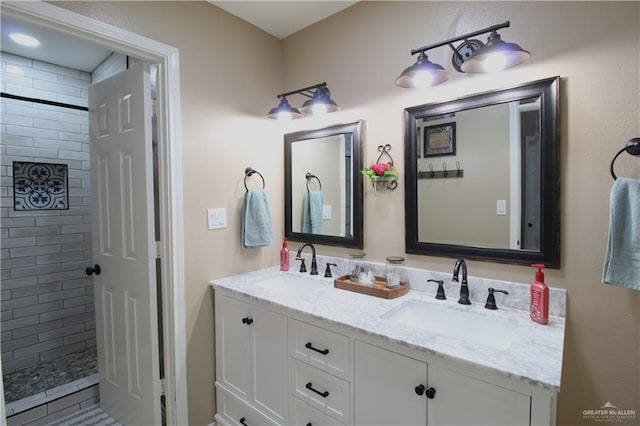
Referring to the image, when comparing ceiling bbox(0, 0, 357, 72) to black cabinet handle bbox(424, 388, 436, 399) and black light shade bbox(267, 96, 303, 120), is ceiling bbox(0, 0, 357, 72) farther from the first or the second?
black cabinet handle bbox(424, 388, 436, 399)

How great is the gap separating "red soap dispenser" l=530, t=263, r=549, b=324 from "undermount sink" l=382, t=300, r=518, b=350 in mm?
88

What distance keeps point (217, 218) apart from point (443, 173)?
134cm

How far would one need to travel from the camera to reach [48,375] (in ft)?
8.23

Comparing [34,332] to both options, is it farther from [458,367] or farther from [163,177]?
[458,367]

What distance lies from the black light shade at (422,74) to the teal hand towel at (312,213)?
959 mm

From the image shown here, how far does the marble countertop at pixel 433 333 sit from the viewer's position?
0.98m

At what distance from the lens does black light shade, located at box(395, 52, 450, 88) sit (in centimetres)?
144

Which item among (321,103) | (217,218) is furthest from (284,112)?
(217,218)

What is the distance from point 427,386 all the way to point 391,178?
108 centimetres

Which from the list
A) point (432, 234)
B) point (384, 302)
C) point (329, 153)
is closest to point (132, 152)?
point (329, 153)

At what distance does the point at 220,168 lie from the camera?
79.5 inches

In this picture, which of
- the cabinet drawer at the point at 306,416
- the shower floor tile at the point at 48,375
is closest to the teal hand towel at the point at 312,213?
the cabinet drawer at the point at 306,416

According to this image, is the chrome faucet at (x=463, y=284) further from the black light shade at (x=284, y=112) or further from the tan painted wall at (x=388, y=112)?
the black light shade at (x=284, y=112)

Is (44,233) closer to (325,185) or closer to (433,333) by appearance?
(325,185)
